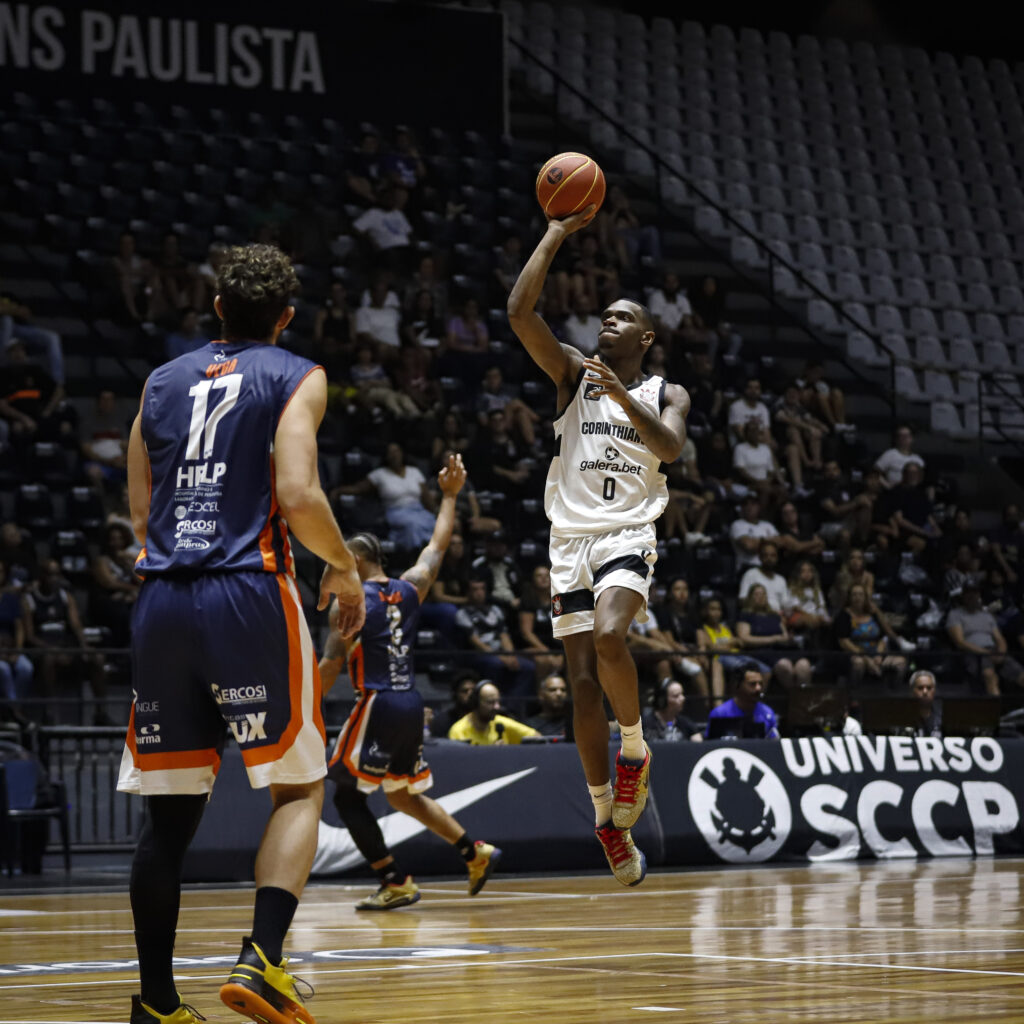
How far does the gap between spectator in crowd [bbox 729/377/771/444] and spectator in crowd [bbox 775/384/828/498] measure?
0.24 meters

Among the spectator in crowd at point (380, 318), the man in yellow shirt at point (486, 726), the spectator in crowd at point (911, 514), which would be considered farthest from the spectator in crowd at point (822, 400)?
the man in yellow shirt at point (486, 726)

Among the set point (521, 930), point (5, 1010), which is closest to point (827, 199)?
point (521, 930)

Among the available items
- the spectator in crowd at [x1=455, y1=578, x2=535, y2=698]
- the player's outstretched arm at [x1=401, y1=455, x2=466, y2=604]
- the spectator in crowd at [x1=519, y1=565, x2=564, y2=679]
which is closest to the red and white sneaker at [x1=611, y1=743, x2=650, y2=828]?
the player's outstretched arm at [x1=401, y1=455, x2=466, y2=604]

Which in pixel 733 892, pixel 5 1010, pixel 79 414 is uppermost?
pixel 79 414

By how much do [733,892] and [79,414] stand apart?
9.22 meters

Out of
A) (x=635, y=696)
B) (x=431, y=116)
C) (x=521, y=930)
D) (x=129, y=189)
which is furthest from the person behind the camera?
(x=431, y=116)

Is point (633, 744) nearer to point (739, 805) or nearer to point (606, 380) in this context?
point (606, 380)

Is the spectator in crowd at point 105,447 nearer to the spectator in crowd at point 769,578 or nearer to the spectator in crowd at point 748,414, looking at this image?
the spectator in crowd at point 769,578

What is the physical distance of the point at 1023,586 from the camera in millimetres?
19750

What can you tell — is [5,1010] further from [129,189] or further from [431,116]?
[431,116]

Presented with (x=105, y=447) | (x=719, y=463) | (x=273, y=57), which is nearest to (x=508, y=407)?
(x=719, y=463)

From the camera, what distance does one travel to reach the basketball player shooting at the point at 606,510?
702 cm

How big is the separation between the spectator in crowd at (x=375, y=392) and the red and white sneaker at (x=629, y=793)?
10.8 meters

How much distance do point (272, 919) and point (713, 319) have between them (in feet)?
57.6
